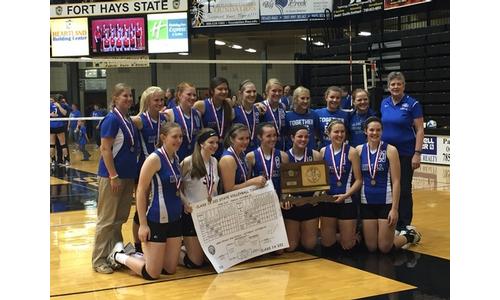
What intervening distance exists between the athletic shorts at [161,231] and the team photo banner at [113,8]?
978 cm

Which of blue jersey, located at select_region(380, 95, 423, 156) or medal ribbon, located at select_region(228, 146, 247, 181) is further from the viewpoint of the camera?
blue jersey, located at select_region(380, 95, 423, 156)

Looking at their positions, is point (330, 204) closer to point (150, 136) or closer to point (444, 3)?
point (150, 136)

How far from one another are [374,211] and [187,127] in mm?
1887

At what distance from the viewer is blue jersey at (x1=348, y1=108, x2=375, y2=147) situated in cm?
605

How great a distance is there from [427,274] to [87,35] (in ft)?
36.6

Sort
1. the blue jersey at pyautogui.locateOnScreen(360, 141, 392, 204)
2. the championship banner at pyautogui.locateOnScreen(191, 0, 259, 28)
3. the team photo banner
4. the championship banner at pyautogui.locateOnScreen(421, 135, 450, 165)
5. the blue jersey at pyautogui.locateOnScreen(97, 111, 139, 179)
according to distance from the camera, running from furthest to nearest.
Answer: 1. the championship banner at pyautogui.locateOnScreen(191, 0, 259, 28)
2. the team photo banner
3. the championship banner at pyautogui.locateOnScreen(421, 135, 450, 165)
4. the blue jersey at pyautogui.locateOnScreen(360, 141, 392, 204)
5. the blue jersey at pyautogui.locateOnScreen(97, 111, 139, 179)

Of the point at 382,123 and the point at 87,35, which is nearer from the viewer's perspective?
the point at 382,123

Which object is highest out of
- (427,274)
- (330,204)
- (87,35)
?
(87,35)

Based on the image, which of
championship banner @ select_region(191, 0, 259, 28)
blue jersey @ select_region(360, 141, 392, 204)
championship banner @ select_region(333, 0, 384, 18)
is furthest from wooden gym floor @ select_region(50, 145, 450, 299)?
championship banner @ select_region(191, 0, 259, 28)

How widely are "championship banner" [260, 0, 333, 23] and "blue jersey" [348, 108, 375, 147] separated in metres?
12.2

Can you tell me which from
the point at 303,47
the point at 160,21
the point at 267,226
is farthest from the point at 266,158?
→ the point at 303,47

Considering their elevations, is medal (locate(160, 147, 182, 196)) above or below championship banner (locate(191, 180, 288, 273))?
above

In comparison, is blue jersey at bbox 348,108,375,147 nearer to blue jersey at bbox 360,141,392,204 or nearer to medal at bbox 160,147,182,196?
blue jersey at bbox 360,141,392,204

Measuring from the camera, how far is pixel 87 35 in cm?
1396
